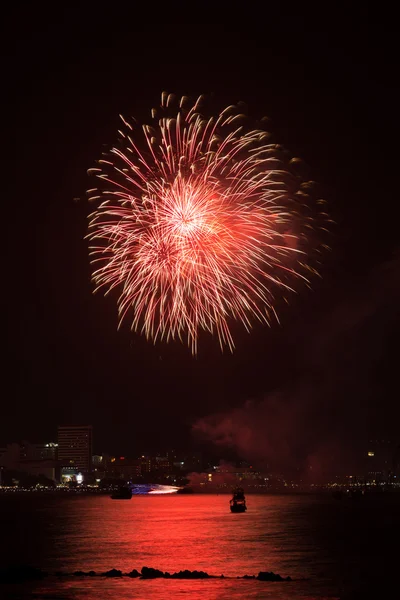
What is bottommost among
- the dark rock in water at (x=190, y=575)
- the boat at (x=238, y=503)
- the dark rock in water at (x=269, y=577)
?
the dark rock in water at (x=269, y=577)

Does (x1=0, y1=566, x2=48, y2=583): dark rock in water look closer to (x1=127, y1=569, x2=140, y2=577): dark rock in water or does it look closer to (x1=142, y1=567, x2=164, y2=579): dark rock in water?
(x1=127, y1=569, x2=140, y2=577): dark rock in water

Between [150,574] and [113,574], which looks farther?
[113,574]

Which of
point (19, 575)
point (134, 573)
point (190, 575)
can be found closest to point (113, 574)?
point (134, 573)

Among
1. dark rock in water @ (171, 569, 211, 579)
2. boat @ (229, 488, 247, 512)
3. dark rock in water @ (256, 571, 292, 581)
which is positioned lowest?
dark rock in water @ (256, 571, 292, 581)

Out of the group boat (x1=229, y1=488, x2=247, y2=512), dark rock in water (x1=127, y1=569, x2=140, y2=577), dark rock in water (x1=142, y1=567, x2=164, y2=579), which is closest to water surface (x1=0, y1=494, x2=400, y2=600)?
dark rock in water (x1=142, y1=567, x2=164, y2=579)

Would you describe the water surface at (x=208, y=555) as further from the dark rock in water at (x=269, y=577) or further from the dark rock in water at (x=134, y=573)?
the dark rock in water at (x=134, y=573)

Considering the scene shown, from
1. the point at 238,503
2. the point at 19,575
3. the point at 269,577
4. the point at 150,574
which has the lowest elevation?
the point at 269,577

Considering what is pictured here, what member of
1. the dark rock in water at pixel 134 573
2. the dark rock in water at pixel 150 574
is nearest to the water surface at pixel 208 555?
the dark rock in water at pixel 150 574

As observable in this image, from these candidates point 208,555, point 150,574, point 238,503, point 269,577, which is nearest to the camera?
point 269,577

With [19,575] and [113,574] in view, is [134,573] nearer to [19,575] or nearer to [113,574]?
[113,574]
